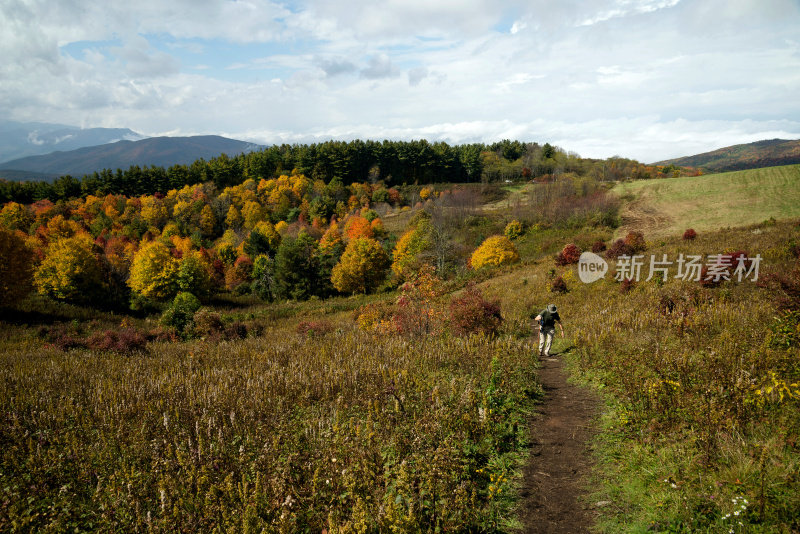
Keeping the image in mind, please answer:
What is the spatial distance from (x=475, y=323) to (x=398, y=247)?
42.5 meters

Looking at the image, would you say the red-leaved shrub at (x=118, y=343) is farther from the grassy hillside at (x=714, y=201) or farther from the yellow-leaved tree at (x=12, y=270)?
the grassy hillside at (x=714, y=201)

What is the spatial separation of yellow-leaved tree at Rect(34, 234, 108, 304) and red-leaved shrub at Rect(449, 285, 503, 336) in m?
48.0

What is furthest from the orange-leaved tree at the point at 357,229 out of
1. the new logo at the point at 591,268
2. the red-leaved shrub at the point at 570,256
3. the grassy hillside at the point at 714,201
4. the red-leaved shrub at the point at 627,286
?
the red-leaved shrub at the point at 627,286

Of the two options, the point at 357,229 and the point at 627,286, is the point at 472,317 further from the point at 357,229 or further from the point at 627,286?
the point at 357,229

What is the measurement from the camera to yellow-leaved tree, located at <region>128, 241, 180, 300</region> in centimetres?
4378

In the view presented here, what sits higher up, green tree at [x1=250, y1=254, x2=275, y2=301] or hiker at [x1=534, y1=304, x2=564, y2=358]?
hiker at [x1=534, y1=304, x2=564, y2=358]

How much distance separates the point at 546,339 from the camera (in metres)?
12.6

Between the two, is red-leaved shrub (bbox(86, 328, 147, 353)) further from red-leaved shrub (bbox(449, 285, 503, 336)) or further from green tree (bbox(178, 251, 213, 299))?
green tree (bbox(178, 251, 213, 299))

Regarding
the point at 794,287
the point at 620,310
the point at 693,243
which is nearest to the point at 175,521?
the point at 794,287

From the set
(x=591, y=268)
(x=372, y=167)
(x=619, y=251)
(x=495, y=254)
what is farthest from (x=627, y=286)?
(x=372, y=167)

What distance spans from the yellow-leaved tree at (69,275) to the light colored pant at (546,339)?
167ft

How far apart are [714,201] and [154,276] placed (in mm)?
71009

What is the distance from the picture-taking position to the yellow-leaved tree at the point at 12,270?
32969mm

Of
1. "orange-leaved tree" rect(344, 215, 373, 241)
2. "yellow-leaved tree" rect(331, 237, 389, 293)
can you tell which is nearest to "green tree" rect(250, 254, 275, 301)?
"yellow-leaved tree" rect(331, 237, 389, 293)
